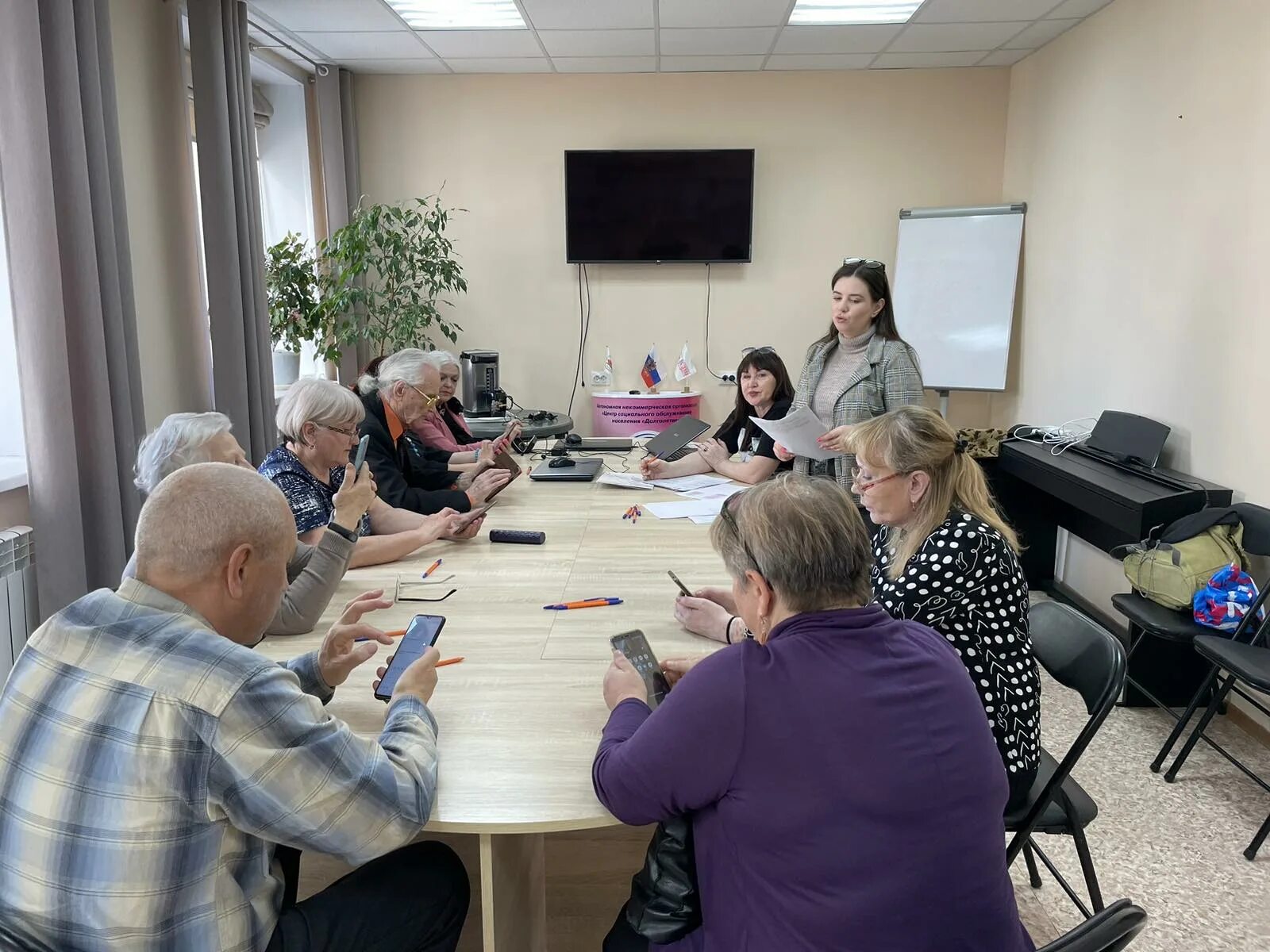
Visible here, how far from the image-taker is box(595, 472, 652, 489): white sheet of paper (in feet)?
10.3

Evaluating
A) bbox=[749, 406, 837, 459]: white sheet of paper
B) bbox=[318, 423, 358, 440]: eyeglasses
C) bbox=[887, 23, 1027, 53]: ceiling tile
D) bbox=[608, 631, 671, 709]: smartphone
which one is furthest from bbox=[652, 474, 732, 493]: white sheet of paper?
bbox=[887, 23, 1027, 53]: ceiling tile

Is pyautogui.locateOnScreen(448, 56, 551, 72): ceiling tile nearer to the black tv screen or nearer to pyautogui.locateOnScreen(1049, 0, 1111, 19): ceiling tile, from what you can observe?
the black tv screen

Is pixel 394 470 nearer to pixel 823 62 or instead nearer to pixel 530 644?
pixel 530 644

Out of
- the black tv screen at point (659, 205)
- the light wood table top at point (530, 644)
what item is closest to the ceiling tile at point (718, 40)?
the black tv screen at point (659, 205)

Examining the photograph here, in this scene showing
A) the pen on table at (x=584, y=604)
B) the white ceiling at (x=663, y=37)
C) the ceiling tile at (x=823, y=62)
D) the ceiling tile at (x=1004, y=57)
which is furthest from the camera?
the ceiling tile at (x=823, y=62)

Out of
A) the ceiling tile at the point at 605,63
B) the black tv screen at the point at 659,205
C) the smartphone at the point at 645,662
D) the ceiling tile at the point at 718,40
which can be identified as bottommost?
the smartphone at the point at 645,662

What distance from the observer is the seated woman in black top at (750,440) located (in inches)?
127

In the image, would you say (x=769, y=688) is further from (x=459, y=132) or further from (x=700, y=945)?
(x=459, y=132)

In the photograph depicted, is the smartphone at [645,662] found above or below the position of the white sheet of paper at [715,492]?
above

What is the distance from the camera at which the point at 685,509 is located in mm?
2811

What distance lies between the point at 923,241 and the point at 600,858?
429cm

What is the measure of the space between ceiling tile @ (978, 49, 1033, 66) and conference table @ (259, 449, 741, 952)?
148 inches

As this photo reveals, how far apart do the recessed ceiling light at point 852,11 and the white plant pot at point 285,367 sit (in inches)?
122

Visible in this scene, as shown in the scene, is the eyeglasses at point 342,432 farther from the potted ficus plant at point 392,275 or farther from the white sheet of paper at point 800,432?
the potted ficus plant at point 392,275
